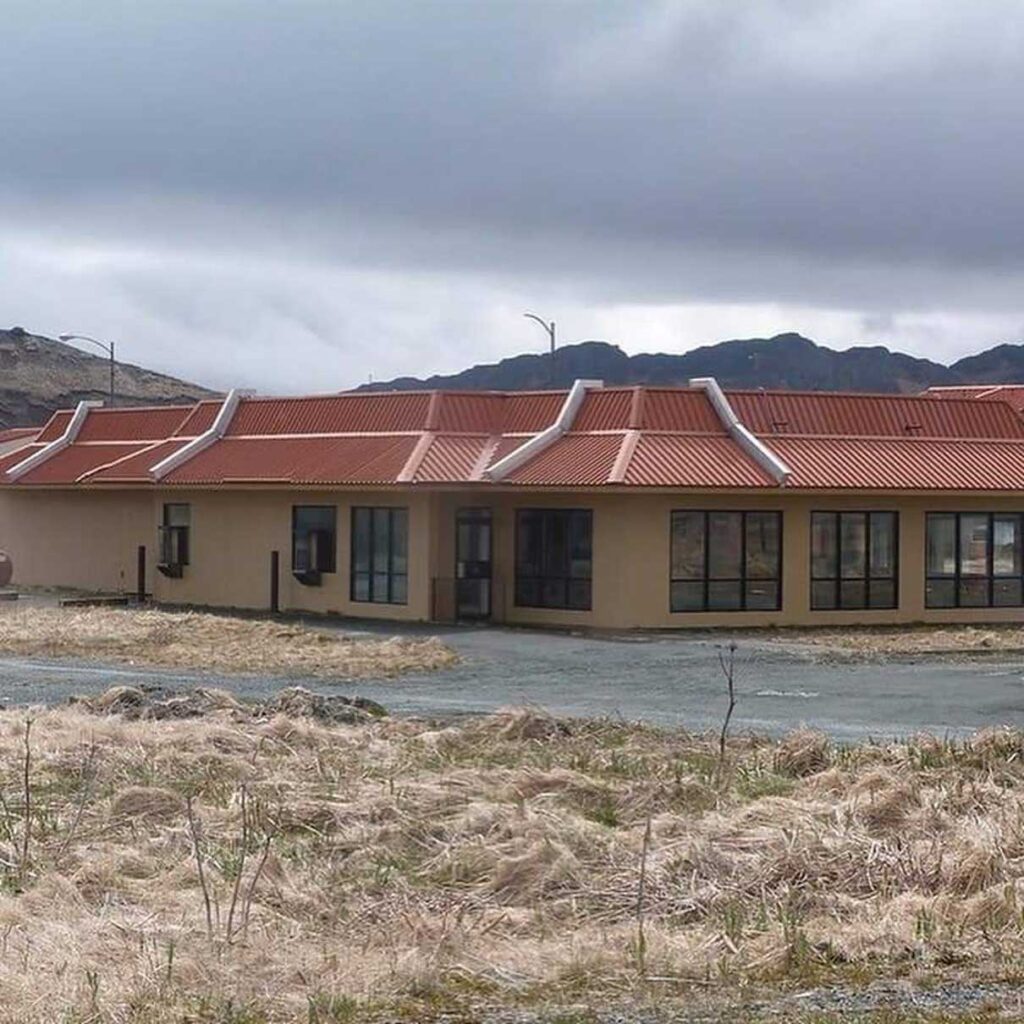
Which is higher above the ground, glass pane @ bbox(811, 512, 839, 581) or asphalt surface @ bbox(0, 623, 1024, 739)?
glass pane @ bbox(811, 512, 839, 581)

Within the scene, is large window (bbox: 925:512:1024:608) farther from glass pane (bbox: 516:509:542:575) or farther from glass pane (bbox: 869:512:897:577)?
glass pane (bbox: 516:509:542:575)

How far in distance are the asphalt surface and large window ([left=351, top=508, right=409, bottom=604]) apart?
16.6 feet

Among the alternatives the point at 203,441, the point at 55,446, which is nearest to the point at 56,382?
the point at 55,446

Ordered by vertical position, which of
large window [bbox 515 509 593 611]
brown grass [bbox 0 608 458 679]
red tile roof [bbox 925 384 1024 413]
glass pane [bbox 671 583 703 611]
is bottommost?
brown grass [bbox 0 608 458 679]

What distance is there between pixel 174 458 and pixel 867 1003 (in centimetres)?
3384

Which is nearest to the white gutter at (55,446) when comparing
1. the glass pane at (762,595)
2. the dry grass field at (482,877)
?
the glass pane at (762,595)

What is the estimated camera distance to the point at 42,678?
81.9 feet

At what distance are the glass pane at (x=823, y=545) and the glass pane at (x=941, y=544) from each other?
2.09m

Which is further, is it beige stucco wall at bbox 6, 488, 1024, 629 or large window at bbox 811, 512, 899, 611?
large window at bbox 811, 512, 899, 611

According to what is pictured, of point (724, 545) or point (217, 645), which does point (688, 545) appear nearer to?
point (724, 545)

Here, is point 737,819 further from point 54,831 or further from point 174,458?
point 174,458

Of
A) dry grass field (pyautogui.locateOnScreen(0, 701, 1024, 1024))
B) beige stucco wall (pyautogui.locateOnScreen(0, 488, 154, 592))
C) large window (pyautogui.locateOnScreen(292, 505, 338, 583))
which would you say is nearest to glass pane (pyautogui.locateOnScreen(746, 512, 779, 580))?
large window (pyautogui.locateOnScreen(292, 505, 338, 583))

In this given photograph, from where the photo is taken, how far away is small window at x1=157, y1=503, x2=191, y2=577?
4088 centimetres

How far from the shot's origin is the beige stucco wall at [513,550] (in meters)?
34.3
